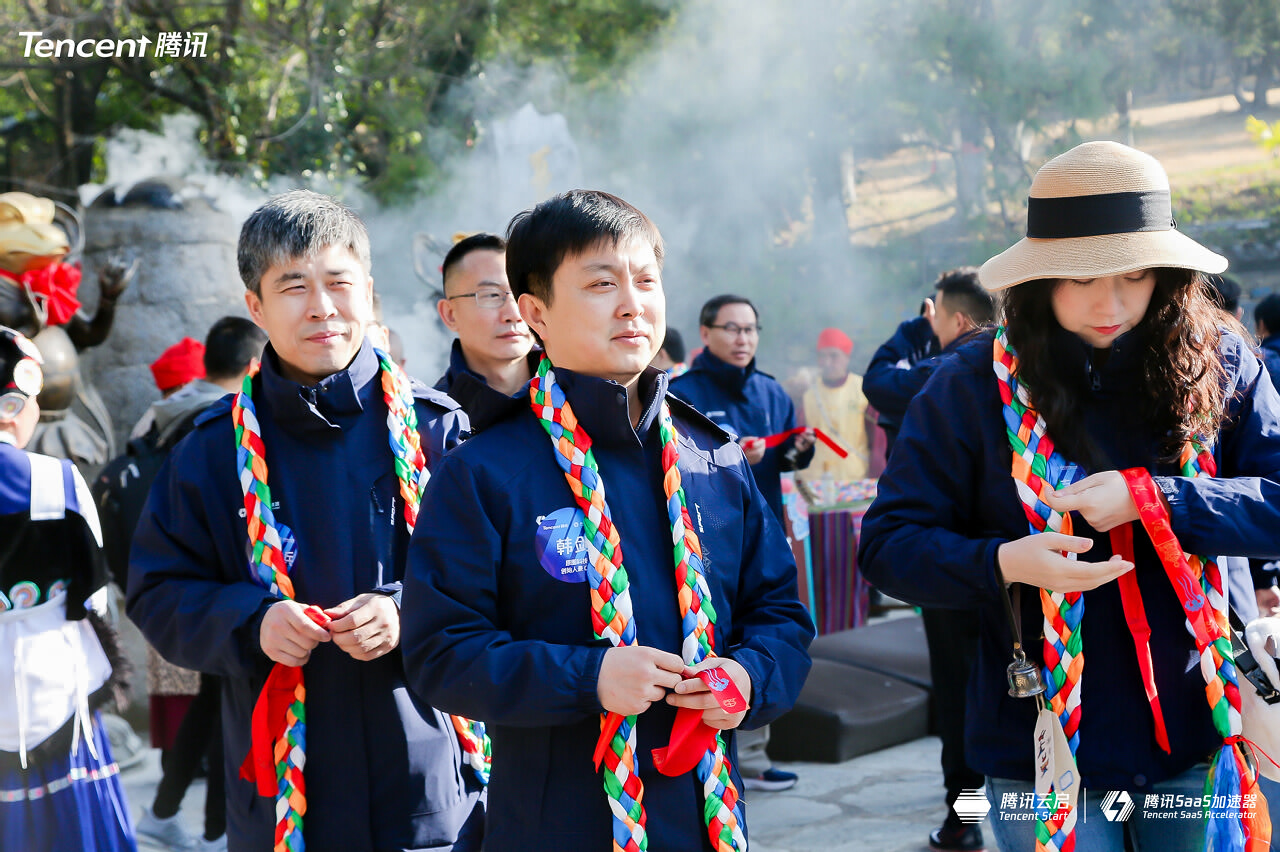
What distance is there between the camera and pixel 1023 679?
73.6 inches

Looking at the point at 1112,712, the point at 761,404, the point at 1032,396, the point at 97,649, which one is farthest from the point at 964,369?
the point at 761,404

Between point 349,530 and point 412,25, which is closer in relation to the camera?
point 349,530

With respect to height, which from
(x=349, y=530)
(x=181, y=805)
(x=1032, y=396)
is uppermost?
(x=1032, y=396)

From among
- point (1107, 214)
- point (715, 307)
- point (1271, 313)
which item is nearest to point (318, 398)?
point (1107, 214)

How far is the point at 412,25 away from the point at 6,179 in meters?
4.01

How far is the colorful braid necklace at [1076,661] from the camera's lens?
1.84 meters

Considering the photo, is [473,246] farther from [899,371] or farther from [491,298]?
[899,371]

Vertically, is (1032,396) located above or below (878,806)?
above

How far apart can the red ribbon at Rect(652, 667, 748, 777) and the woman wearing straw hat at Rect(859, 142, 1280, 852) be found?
553 mm

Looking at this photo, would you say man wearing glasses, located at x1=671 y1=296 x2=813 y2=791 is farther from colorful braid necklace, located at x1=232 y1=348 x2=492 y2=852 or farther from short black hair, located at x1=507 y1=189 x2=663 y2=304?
short black hair, located at x1=507 y1=189 x2=663 y2=304

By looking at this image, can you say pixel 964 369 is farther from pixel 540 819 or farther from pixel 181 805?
pixel 181 805

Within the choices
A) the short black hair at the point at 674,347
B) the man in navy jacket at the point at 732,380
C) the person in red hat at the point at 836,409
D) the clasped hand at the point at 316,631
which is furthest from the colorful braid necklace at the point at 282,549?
the person in red hat at the point at 836,409

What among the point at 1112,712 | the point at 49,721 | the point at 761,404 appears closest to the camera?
the point at 1112,712

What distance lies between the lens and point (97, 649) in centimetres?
297
